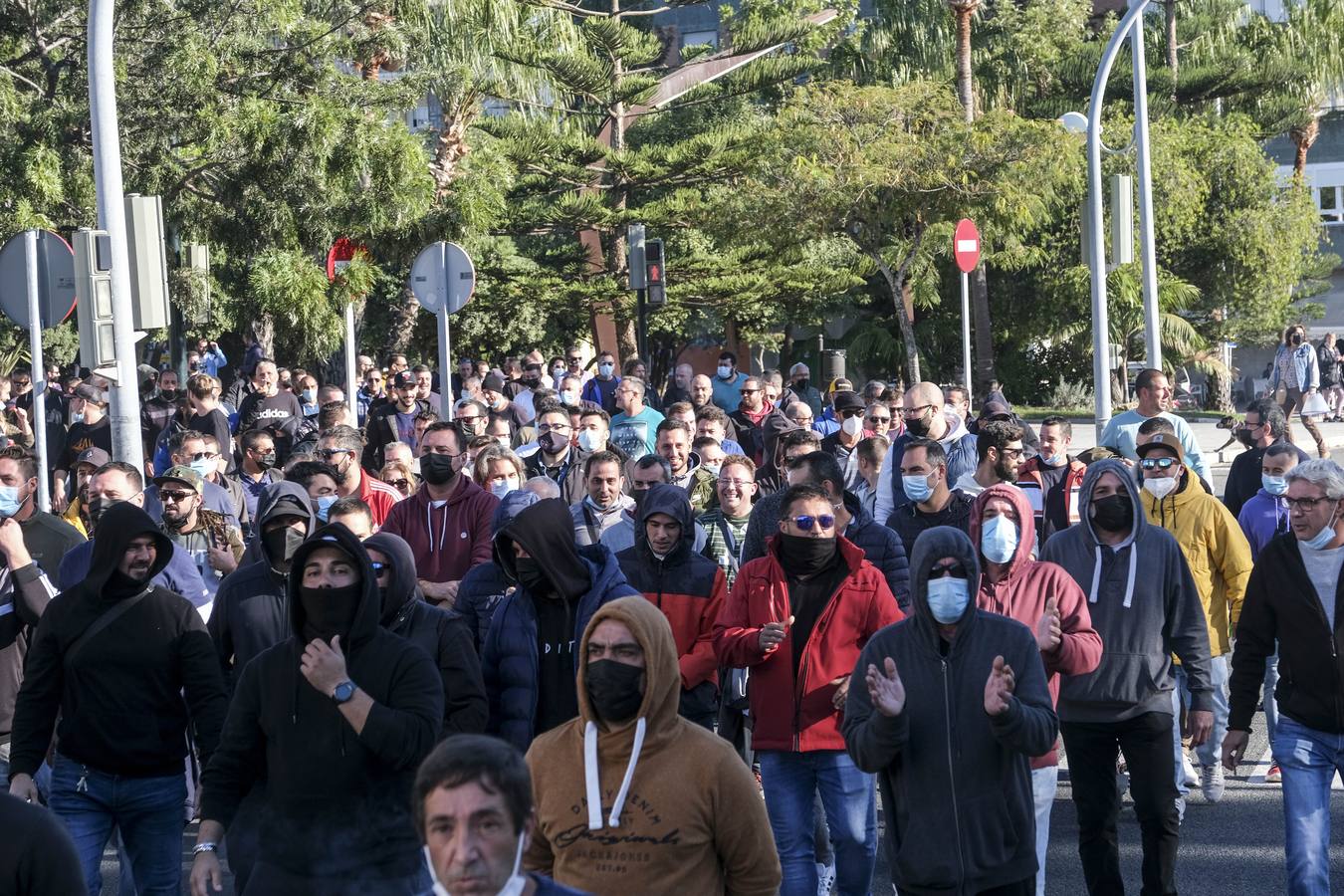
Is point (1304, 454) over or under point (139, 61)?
under

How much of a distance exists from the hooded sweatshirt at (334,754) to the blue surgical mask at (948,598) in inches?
57.1

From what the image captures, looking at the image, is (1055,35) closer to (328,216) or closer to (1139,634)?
(328,216)

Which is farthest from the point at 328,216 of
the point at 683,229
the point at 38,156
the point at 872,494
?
the point at 683,229

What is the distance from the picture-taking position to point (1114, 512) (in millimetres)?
6875

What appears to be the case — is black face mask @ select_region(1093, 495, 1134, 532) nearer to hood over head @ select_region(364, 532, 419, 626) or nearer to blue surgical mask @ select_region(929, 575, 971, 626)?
A: blue surgical mask @ select_region(929, 575, 971, 626)

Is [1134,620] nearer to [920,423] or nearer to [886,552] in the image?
[886,552]

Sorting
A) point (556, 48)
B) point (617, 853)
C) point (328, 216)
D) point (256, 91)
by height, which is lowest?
point (617, 853)

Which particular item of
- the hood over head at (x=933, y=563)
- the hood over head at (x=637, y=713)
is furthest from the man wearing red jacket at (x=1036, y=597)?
the hood over head at (x=637, y=713)

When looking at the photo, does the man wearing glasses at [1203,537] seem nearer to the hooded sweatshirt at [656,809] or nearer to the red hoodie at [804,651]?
the red hoodie at [804,651]

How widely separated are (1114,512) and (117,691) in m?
3.71

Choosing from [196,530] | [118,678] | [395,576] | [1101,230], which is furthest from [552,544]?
[1101,230]

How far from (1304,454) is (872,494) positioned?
7.98 feet

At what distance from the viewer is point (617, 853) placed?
166 inches

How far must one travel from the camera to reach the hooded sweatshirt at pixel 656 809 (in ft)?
13.7
